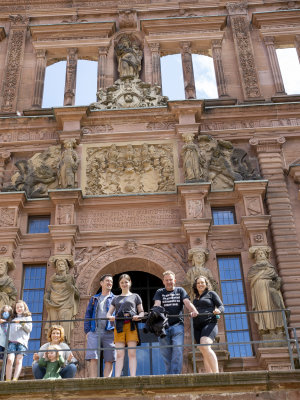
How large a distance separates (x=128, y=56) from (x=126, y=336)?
1270 cm

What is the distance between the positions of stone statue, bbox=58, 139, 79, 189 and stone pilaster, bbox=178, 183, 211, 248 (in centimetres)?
320

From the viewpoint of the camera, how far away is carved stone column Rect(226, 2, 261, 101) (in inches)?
796

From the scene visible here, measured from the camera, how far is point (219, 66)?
21.0 metres

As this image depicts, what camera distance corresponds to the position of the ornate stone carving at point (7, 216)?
17.0m

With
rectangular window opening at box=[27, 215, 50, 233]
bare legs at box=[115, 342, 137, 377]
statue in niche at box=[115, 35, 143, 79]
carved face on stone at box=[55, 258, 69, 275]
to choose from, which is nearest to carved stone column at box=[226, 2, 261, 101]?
statue in niche at box=[115, 35, 143, 79]

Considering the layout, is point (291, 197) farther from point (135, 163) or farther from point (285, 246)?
point (135, 163)

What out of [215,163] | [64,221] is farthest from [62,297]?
[215,163]

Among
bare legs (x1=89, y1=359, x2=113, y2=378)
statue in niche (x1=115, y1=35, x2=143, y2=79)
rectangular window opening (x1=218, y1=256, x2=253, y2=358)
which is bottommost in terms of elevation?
bare legs (x1=89, y1=359, x2=113, y2=378)

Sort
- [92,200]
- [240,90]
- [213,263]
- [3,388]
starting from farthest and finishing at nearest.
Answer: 1. [240,90]
2. [92,200]
3. [213,263]
4. [3,388]

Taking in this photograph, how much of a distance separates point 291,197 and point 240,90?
189 inches

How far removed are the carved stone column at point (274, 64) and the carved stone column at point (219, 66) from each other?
67.2 inches

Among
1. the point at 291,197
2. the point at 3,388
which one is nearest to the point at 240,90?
the point at 291,197

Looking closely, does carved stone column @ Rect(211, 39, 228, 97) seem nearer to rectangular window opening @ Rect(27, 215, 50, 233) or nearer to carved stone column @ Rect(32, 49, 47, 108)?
carved stone column @ Rect(32, 49, 47, 108)

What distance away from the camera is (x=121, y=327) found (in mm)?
10789
